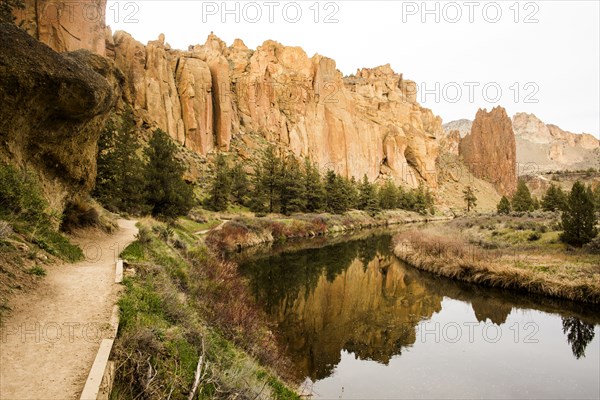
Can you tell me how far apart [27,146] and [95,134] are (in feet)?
12.0

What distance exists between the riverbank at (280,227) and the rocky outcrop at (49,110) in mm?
13799

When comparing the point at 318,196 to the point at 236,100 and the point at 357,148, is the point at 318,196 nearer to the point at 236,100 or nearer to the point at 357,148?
the point at 236,100

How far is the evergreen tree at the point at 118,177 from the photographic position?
23.5 meters

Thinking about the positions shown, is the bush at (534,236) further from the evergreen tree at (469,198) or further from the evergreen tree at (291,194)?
the evergreen tree at (469,198)

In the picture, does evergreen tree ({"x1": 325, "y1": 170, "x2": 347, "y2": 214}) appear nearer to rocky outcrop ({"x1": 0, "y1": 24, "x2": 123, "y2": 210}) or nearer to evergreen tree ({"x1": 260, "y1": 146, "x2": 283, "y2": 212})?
evergreen tree ({"x1": 260, "y1": 146, "x2": 283, "y2": 212})

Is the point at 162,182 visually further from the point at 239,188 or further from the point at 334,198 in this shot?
the point at 334,198

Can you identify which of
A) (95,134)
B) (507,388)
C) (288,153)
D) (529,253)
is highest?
(288,153)

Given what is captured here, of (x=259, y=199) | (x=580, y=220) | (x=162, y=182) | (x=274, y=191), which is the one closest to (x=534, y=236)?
(x=580, y=220)

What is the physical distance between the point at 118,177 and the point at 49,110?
1484 centimetres

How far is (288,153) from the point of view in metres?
89.8

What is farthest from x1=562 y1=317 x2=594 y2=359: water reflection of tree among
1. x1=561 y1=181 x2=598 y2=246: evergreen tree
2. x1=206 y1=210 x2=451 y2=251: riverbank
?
x1=206 y1=210 x2=451 y2=251: riverbank

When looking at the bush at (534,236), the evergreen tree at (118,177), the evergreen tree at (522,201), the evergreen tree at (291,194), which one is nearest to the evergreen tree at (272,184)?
the evergreen tree at (291,194)

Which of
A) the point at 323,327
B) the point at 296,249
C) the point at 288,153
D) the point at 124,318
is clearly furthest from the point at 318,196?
the point at 124,318

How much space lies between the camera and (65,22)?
46.8 m
